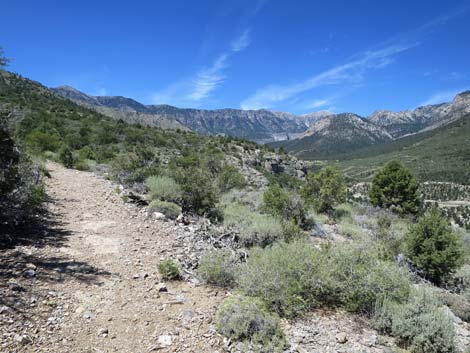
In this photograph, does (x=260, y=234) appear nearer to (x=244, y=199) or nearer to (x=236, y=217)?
(x=236, y=217)

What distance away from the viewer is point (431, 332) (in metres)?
4.33

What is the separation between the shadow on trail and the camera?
4.61 meters

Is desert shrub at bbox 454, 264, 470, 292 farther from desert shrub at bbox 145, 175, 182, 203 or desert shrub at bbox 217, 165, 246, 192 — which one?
desert shrub at bbox 217, 165, 246, 192

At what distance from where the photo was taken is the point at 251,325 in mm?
4316

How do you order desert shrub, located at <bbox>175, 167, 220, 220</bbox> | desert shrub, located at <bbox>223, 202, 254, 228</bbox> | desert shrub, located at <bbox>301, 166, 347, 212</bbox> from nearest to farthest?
desert shrub, located at <bbox>223, 202, 254, 228</bbox> → desert shrub, located at <bbox>175, 167, 220, 220</bbox> → desert shrub, located at <bbox>301, 166, 347, 212</bbox>

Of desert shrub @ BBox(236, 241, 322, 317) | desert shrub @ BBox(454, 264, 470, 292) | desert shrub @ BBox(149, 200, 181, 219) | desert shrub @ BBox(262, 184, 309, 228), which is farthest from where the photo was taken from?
desert shrub @ BBox(262, 184, 309, 228)

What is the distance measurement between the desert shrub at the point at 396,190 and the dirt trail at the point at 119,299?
20823mm

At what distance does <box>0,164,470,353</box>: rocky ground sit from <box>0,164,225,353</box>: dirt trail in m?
0.01

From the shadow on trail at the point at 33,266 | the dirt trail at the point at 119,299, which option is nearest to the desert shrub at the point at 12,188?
the shadow on trail at the point at 33,266

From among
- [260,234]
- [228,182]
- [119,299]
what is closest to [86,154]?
[228,182]

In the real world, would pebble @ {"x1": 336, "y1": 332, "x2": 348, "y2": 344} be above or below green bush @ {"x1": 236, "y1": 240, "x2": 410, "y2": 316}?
below

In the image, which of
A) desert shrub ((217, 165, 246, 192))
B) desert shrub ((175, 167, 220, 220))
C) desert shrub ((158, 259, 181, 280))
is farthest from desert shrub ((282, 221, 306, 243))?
desert shrub ((217, 165, 246, 192))

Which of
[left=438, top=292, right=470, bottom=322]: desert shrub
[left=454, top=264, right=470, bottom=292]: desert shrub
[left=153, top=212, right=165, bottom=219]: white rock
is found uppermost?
[left=153, top=212, right=165, bottom=219]: white rock

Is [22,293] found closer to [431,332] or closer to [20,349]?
[20,349]
